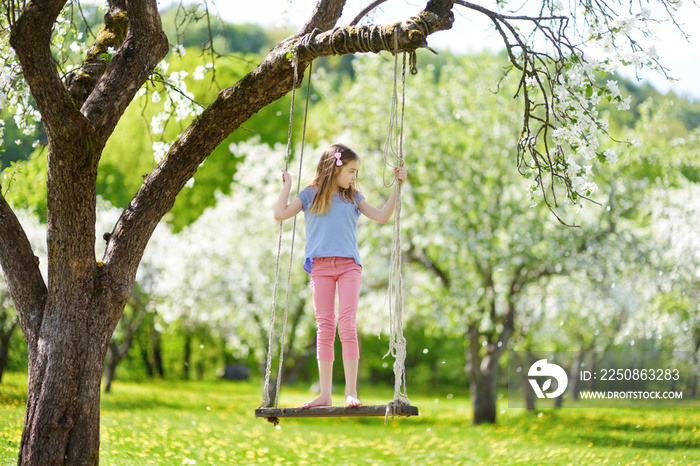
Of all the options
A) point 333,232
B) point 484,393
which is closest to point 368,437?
point 484,393

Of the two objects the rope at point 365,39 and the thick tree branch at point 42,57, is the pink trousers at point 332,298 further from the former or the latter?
the thick tree branch at point 42,57

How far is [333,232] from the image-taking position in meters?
4.48

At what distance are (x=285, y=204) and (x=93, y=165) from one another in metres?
1.22

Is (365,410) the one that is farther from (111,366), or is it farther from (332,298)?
(111,366)

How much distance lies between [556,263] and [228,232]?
24.6 feet

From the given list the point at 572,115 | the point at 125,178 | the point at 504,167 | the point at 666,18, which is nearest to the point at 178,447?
the point at 572,115

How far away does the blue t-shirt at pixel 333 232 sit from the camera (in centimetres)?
444

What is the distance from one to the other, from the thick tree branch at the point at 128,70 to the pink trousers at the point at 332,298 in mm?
1695

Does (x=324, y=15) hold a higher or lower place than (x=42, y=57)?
higher

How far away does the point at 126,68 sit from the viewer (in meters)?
4.85

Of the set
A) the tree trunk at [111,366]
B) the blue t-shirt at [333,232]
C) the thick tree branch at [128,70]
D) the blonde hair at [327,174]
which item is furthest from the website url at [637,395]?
the thick tree branch at [128,70]

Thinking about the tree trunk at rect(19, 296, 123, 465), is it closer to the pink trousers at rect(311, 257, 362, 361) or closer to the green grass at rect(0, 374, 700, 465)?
the pink trousers at rect(311, 257, 362, 361)

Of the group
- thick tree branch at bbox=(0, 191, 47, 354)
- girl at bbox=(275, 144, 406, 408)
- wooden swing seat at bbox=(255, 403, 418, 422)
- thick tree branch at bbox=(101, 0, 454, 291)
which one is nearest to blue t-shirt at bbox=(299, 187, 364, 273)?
girl at bbox=(275, 144, 406, 408)

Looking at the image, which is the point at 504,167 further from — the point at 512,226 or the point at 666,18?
the point at 666,18
